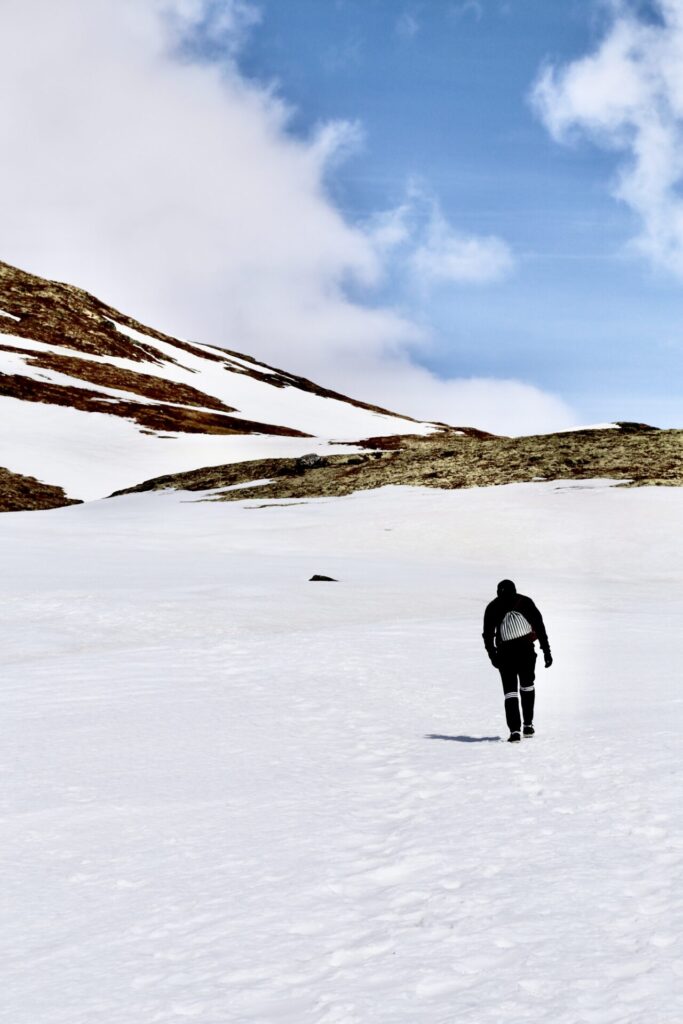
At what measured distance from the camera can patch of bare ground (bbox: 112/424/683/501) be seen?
140 feet

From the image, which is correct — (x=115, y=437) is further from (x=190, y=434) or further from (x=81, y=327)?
(x=81, y=327)

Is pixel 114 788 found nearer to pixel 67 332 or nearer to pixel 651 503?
pixel 651 503

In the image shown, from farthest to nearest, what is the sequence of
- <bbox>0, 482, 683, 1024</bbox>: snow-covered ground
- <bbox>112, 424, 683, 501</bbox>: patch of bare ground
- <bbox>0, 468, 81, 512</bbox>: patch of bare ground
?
<bbox>0, 468, 81, 512</bbox>: patch of bare ground < <bbox>112, 424, 683, 501</bbox>: patch of bare ground < <bbox>0, 482, 683, 1024</bbox>: snow-covered ground

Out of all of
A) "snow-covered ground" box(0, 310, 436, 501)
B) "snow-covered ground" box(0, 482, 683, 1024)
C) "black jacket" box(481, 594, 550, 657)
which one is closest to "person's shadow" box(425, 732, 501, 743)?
"snow-covered ground" box(0, 482, 683, 1024)

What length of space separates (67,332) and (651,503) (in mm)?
109035

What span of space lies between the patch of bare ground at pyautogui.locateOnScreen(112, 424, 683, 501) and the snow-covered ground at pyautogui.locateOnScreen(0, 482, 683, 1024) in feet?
74.0

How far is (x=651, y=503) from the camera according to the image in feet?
114

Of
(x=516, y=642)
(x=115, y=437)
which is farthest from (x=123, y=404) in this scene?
(x=516, y=642)

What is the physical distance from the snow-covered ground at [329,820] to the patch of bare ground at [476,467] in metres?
22.6

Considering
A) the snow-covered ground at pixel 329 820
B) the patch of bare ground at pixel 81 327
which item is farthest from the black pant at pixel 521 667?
the patch of bare ground at pixel 81 327

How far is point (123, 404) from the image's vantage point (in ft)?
298

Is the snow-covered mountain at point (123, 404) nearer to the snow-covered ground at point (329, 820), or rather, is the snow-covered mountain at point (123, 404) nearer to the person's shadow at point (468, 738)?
the snow-covered ground at point (329, 820)

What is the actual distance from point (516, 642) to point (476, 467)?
36069 mm

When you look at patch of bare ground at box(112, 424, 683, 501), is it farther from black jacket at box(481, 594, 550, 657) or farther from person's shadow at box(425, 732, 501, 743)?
person's shadow at box(425, 732, 501, 743)
